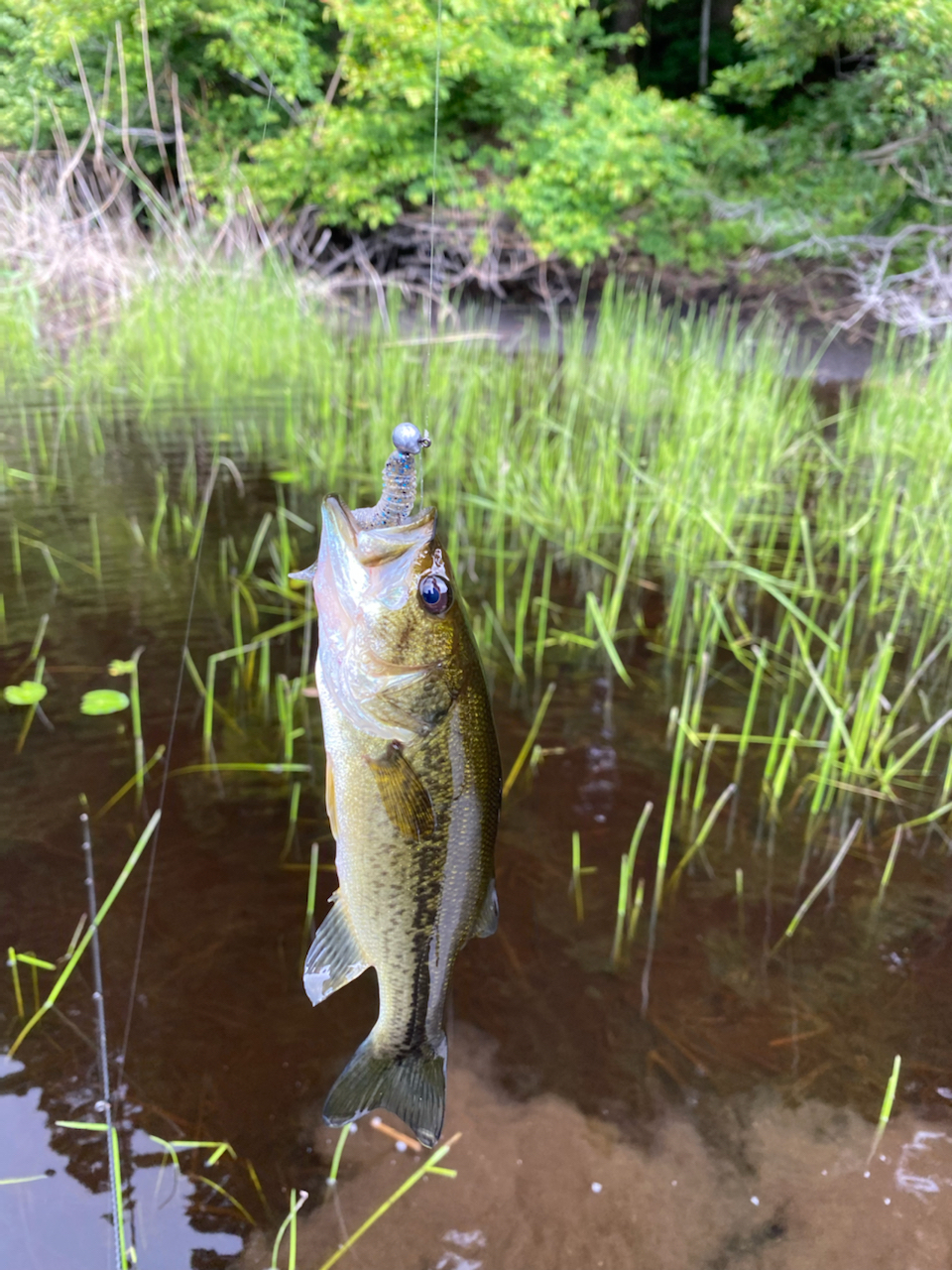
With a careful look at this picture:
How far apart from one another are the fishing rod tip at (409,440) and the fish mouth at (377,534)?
5.0 inches

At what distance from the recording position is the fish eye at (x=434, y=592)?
0.85 meters

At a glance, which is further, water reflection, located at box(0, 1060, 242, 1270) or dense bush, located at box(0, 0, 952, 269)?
dense bush, located at box(0, 0, 952, 269)

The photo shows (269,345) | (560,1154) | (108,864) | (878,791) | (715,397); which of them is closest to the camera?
(560,1154)

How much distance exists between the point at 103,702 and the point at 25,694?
225 mm

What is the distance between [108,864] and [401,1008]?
138 cm

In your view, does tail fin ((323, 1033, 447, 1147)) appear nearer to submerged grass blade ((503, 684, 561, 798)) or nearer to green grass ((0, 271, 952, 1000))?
green grass ((0, 271, 952, 1000))

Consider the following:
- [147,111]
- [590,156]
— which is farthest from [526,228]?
[147,111]

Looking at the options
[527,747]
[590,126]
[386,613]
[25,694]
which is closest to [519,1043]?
[527,747]

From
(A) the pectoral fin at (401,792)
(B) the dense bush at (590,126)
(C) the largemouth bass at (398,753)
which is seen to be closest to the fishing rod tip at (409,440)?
(C) the largemouth bass at (398,753)

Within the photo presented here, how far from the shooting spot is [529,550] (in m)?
3.86

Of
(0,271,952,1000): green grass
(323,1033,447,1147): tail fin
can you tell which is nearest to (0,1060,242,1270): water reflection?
(323,1033,447,1147): tail fin

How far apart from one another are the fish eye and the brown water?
122 centimetres

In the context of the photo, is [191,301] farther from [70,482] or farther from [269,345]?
[70,482]

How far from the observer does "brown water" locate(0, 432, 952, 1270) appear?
4.84ft
